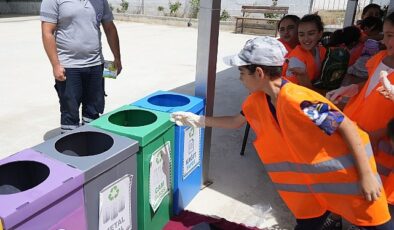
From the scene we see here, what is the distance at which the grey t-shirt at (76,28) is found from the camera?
2.44 metres

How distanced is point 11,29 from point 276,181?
1279 centimetres

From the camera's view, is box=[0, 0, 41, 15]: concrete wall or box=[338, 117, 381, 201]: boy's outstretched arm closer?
box=[338, 117, 381, 201]: boy's outstretched arm

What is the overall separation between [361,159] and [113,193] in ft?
3.69

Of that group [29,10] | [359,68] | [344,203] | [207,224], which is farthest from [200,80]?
[29,10]

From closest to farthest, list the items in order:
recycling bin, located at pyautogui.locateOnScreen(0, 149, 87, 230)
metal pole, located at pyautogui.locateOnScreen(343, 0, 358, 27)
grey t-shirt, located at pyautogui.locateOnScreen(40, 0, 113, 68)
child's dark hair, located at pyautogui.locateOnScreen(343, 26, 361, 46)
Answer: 1. recycling bin, located at pyautogui.locateOnScreen(0, 149, 87, 230)
2. grey t-shirt, located at pyautogui.locateOnScreen(40, 0, 113, 68)
3. child's dark hair, located at pyautogui.locateOnScreen(343, 26, 361, 46)
4. metal pole, located at pyautogui.locateOnScreen(343, 0, 358, 27)

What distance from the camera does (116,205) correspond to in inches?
67.5

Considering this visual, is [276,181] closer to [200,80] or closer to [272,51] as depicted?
[272,51]

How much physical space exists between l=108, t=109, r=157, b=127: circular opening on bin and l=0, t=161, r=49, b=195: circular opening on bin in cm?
64

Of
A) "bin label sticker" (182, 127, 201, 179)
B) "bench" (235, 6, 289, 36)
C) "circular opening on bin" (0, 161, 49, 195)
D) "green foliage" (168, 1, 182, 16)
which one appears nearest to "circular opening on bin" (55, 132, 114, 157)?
A: "circular opening on bin" (0, 161, 49, 195)

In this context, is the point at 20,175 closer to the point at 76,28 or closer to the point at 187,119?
the point at 187,119

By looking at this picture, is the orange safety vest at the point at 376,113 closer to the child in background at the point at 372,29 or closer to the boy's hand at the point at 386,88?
the boy's hand at the point at 386,88

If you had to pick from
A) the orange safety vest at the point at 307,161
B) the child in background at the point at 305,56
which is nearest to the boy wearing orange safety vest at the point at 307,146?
the orange safety vest at the point at 307,161

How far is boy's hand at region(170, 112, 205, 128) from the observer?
1991mm

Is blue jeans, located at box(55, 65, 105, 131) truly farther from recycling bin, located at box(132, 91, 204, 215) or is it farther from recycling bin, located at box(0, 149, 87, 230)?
recycling bin, located at box(0, 149, 87, 230)
